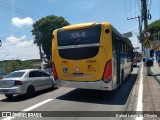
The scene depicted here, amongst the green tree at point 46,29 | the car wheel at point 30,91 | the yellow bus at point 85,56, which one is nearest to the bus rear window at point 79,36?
the yellow bus at point 85,56

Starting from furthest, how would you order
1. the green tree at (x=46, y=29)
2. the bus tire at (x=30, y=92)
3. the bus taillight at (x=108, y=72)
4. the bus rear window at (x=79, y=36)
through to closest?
the green tree at (x=46, y=29)
the bus tire at (x=30, y=92)
the bus rear window at (x=79, y=36)
the bus taillight at (x=108, y=72)

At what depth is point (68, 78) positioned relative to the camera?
40.1ft

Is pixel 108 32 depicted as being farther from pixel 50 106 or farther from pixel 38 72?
pixel 38 72

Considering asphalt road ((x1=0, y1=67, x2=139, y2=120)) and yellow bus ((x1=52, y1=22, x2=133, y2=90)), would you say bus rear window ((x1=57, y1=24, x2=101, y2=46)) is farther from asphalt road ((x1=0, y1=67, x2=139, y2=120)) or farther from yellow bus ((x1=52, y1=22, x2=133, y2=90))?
asphalt road ((x1=0, y1=67, x2=139, y2=120))

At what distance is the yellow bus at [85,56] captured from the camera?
37.6ft

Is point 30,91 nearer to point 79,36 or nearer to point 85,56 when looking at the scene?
point 85,56

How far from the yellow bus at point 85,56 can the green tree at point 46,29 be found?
42260mm

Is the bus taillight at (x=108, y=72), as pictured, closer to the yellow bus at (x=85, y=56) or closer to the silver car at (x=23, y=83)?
the yellow bus at (x=85, y=56)

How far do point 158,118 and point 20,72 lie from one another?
8146mm

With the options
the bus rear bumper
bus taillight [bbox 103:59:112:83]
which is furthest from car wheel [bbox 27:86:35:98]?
bus taillight [bbox 103:59:112:83]

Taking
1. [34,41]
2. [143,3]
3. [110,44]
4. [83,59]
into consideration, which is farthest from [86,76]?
[34,41]

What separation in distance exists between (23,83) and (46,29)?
4390 cm

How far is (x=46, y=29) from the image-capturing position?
56.0 m

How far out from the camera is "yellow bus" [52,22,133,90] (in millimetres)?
11445
